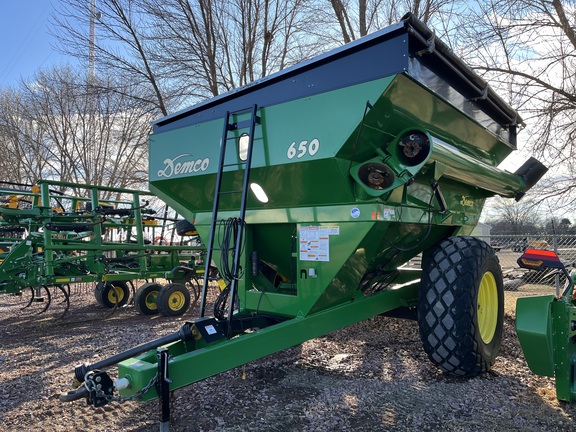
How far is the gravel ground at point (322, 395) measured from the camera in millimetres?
3160

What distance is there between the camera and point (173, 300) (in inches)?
303

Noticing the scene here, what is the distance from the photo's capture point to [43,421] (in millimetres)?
3277

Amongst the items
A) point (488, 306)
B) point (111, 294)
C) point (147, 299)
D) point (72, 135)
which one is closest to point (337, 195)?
point (488, 306)

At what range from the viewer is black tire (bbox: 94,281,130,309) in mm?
8836

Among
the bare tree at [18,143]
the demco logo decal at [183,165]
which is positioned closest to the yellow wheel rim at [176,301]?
the demco logo decal at [183,165]

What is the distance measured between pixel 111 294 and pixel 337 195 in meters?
6.81

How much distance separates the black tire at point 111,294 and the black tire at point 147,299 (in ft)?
2.80

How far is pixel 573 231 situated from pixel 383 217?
13.9 metres

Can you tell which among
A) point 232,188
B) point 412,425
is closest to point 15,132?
point 232,188

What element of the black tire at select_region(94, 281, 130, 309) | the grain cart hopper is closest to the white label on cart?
the grain cart hopper

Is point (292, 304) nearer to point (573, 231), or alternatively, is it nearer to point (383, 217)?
point (383, 217)

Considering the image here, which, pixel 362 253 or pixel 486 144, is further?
pixel 486 144

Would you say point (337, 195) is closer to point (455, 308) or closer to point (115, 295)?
point (455, 308)

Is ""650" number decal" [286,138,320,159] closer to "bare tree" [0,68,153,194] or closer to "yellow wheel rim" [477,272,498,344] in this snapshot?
"yellow wheel rim" [477,272,498,344]
